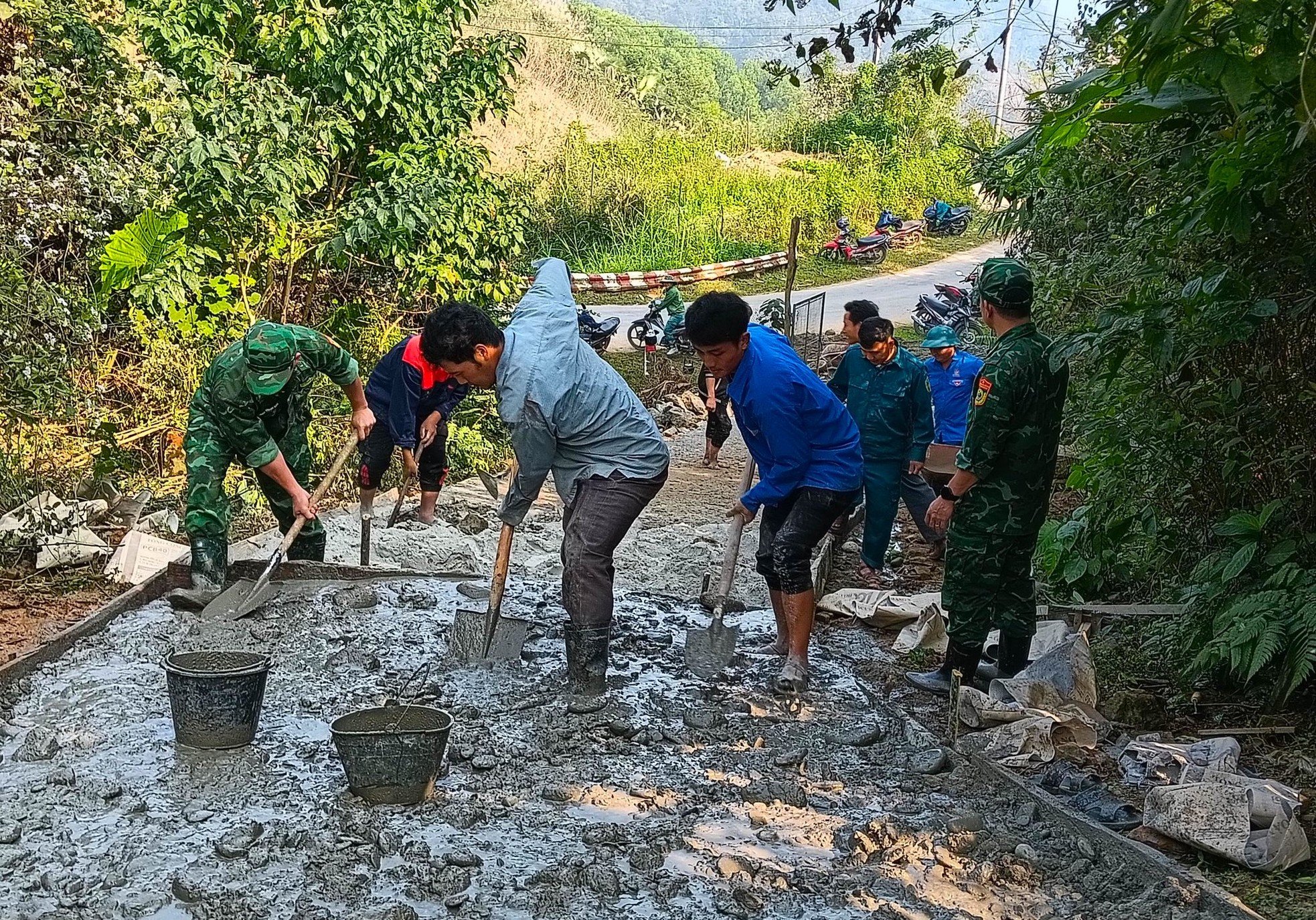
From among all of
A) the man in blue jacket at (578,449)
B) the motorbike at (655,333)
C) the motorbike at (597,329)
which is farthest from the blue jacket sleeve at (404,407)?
the motorbike at (655,333)

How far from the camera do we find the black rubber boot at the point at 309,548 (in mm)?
6996

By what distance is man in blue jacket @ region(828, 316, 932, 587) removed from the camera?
289 inches

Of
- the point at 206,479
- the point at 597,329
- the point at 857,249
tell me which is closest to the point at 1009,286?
the point at 206,479

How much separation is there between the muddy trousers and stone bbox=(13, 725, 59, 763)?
7.06ft

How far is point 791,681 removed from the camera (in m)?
5.57

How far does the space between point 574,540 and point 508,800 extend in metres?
1.35

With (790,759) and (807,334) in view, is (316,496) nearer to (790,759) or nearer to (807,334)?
(790,759)

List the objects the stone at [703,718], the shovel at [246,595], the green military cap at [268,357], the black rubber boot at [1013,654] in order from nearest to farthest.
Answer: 1. the stone at [703,718]
2. the black rubber boot at [1013,654]
3. the green military cap at [268,357]
4. the shovel at [246,595]

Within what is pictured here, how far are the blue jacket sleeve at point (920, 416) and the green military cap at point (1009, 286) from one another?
2.14m

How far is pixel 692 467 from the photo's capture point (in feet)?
38.1

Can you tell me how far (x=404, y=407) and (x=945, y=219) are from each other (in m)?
26.4

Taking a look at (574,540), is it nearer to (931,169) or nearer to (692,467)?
(692,467)

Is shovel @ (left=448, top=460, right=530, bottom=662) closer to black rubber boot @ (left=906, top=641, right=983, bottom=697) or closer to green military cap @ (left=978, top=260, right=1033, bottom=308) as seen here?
black rubber boot @ (left=906, top=641, right=983, bottom=697)

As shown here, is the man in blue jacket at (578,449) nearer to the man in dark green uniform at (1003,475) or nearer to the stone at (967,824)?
the man in dark green uniform at (1003,475)
